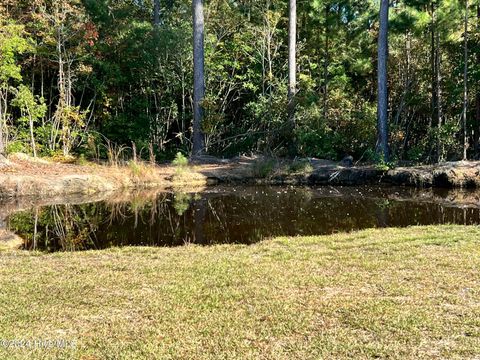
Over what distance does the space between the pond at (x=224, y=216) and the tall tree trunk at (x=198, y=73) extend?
4.42m

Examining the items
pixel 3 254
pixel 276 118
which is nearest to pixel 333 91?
pixel 276 118

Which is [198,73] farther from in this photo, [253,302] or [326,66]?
[253,302]

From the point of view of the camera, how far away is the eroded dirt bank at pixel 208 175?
9.95 metres

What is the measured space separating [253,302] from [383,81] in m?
10.8

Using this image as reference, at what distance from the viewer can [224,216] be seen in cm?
778

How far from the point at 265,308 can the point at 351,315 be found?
58 cm

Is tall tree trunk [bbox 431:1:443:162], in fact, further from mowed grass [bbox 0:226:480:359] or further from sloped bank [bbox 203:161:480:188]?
mowed grass [bbox 0:226:480:359]

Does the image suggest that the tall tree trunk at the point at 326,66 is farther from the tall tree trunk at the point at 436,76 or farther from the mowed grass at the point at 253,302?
the mowed grass at the point at 253,302

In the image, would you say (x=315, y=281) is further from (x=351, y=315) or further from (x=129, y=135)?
(x=129, y=135)

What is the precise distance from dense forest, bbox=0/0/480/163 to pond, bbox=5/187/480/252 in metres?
3.59

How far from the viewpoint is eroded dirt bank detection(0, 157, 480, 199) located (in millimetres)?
9953

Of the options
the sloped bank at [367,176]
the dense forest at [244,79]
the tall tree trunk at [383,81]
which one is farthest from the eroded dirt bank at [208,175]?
the dense forest at [244,79]
